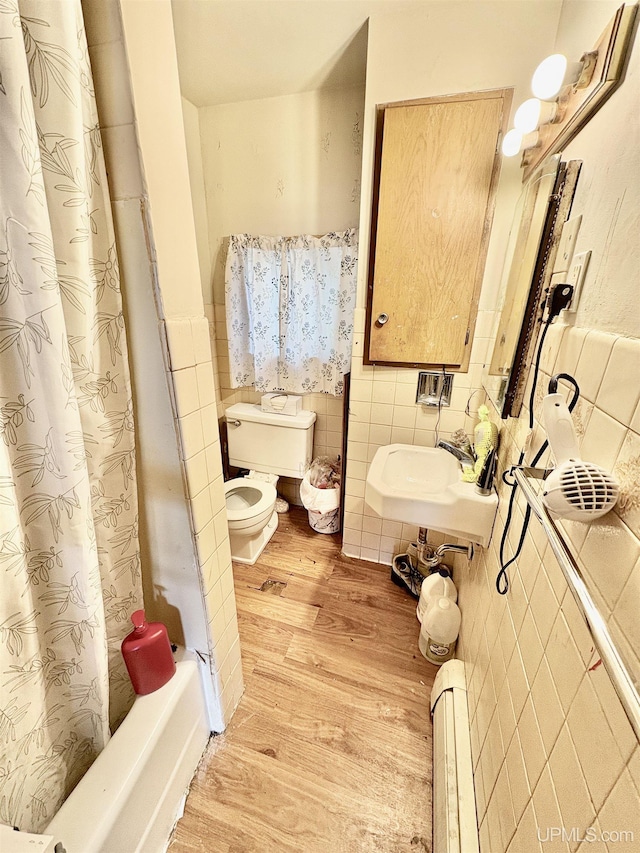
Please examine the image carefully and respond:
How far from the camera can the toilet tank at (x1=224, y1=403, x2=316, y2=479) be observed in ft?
6.26

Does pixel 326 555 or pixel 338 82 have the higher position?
pixel 338 82

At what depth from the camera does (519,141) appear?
40.4 inches

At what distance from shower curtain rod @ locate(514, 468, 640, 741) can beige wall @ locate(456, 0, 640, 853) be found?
4 centimetres

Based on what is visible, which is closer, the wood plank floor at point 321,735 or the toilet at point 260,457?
the wood plank floor at point 321,735

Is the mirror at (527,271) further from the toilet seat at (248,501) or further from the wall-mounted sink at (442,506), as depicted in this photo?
the toilet seat at (248,501)

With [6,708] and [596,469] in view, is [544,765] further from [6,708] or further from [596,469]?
[6,708]

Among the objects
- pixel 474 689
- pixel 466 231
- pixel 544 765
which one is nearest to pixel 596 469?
pixel 544 765

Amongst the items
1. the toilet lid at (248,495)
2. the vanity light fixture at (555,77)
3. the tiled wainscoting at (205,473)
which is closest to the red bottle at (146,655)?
the tiled wainscoting at (205,473)

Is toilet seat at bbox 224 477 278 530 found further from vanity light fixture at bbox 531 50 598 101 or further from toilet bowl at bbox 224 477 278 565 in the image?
vanity light fixture at bbox 531 50 598 101

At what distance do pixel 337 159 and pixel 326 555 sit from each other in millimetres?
→ 2122

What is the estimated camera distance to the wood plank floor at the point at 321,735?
2.97ft

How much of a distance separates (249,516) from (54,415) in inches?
46.4

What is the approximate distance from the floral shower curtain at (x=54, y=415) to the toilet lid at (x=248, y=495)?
983 millimetres

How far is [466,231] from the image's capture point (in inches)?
50.6
